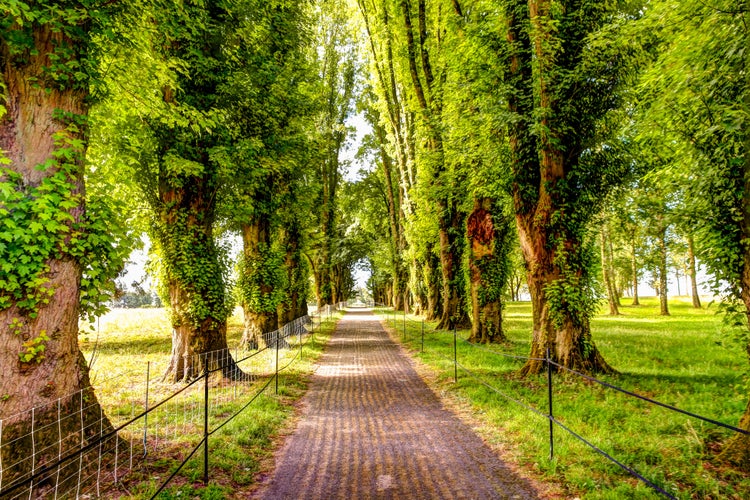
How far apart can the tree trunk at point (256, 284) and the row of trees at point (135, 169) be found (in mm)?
54

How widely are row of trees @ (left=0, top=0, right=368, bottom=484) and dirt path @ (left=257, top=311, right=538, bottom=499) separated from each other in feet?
9.06

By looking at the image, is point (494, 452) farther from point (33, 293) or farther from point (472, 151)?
point (472, 151)

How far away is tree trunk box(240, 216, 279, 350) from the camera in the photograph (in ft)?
50.9

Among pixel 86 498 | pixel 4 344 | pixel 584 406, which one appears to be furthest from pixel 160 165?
pixel 584 406

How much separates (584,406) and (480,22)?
945cm

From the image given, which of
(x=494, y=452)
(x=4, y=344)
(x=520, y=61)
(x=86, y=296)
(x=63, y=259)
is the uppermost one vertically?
(x=520, y=61)

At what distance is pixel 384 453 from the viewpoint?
18.4 feet

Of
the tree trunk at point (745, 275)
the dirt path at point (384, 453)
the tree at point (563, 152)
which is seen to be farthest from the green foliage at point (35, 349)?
the tree at point (563, 152)

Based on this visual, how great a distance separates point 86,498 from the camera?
13.9 ft

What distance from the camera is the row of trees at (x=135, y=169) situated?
4297 mm

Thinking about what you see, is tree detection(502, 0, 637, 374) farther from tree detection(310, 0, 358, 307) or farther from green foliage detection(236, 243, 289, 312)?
tree detection(310, 0, 358, 307)

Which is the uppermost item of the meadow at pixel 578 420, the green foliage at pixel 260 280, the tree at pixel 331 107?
the tree at pixel 331 107

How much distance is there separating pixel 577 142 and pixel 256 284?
1187cm

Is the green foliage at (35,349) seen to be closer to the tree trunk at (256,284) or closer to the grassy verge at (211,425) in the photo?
the grassy verge at (211,425)
